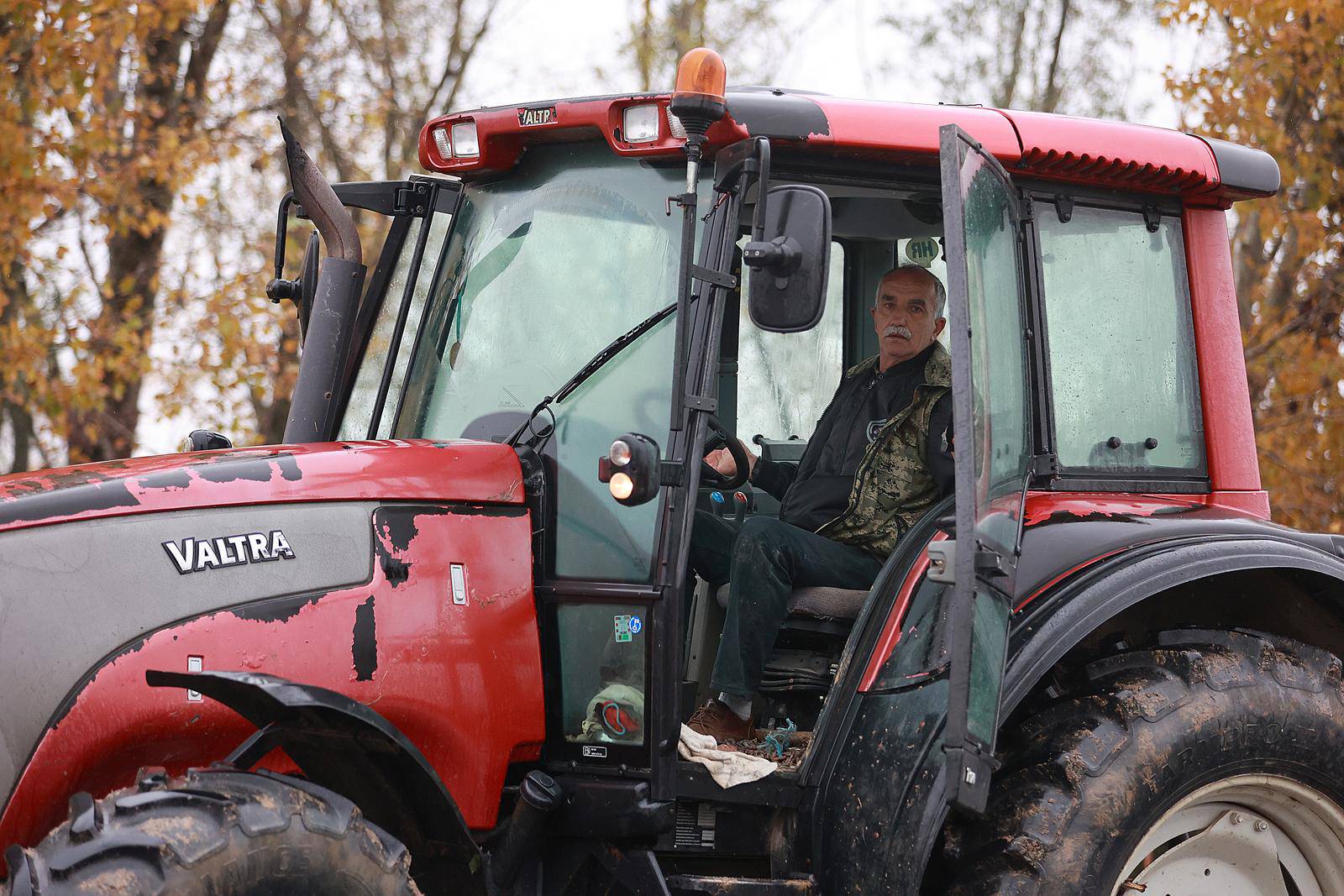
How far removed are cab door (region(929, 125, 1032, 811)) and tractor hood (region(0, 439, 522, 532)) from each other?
3.57 ft

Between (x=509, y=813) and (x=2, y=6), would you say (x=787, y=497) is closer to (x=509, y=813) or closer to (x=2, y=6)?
(x=509, y=813)

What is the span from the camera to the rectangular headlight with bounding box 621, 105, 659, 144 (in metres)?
3.62

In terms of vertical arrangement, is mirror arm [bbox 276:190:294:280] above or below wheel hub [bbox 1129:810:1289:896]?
above

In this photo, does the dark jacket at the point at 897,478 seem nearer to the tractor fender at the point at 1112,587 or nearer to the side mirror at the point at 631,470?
the tractor fender at the point at 1112,587

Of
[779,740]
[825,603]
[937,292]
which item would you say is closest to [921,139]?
[937,292]

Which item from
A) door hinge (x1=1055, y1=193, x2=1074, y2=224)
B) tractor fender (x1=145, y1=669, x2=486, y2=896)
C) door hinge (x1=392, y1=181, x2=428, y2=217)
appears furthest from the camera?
door hinge (x1=392, y1=181, x2=428, y2=217)

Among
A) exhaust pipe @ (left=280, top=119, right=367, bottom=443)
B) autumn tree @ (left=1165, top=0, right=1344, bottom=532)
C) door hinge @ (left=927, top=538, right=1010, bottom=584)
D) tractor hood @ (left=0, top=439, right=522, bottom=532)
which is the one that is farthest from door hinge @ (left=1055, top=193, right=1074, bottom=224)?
autumn tree @ (left=1165, top=0, right=1344, bottom=532)

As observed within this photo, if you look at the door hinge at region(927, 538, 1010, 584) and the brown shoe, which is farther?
the brown shoe

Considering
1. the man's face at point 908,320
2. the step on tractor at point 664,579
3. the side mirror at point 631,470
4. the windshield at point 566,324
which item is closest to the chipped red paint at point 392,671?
the step on tractor at point 664,579

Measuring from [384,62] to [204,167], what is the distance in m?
5.24

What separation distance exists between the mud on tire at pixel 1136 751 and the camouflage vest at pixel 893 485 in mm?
651

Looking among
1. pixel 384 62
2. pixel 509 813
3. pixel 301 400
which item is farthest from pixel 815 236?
pixel 384 62

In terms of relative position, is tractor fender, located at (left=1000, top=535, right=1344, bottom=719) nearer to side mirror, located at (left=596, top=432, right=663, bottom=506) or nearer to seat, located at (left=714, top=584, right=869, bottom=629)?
seat, located at (left=714, top=584, right=869, bottom=629)

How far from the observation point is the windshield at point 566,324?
358cm
